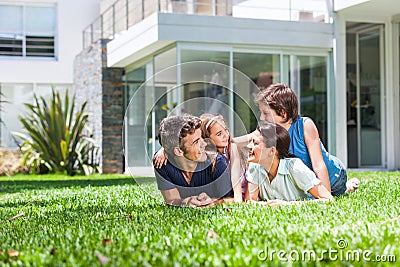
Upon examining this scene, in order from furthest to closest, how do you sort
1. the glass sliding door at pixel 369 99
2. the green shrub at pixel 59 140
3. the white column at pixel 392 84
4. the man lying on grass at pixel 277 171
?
the green shrub at pixel 59 140 < the glass sliding door at pixel 369 99 < the white column at pixel 392 84 < the man lying on grass at pixel 277 171

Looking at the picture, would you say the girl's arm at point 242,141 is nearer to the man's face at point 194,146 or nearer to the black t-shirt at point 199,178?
the black t-shirt at point 199,178

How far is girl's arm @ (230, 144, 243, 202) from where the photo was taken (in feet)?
15.6

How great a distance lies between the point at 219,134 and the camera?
188 inches

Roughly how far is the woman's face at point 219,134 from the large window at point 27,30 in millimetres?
15193

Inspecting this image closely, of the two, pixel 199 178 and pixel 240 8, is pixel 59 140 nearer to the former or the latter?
pixel 240 8

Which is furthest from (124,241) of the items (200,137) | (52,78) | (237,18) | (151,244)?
(52,78)

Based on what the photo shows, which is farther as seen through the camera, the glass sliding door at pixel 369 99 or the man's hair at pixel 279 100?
the glass sliding door at pixel 369 99

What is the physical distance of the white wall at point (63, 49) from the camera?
60.8 feet

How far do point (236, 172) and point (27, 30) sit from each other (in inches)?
614

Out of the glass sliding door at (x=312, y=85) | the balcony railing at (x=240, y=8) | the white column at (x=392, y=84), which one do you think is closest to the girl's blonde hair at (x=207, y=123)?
the balcony railing at (x=240, y=8)

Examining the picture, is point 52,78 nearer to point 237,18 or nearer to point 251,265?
point 237,18

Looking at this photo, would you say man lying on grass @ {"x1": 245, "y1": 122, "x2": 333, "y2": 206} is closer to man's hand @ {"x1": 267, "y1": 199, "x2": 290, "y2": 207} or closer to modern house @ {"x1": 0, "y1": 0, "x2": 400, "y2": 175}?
man's hand @ {"x1": 267, "y1": 199, "x2": 290, "y2": 207}

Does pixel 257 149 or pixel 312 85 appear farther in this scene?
pixel 312 85

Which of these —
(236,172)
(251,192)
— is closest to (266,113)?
(236,172)
